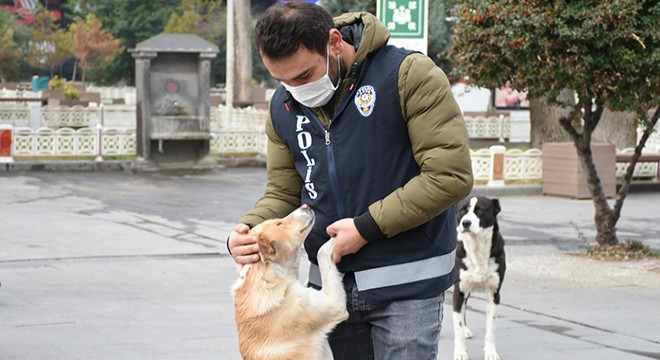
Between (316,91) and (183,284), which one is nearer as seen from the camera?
(316,91)

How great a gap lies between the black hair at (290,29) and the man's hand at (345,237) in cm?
57

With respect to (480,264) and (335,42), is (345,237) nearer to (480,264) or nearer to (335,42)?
(335,42)

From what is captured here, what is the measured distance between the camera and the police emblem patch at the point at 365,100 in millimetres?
3498

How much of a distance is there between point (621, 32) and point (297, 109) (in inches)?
328

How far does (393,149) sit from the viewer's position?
3.52 metres

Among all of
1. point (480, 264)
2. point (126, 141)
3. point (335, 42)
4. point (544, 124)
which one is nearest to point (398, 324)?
point (335, 42)

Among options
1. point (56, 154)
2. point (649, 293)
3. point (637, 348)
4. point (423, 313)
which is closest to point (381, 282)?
point (423, 313)

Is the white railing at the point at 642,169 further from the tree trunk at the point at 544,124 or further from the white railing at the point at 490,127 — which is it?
the white railing at the point at 490,127

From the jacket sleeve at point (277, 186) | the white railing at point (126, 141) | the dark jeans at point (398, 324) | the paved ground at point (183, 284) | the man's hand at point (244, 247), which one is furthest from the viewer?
the white railing at point (126, 141)

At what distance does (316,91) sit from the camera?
3.53m

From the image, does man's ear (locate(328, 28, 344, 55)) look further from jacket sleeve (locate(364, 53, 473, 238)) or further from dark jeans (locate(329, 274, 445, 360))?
dark jeans (locate(329, 274, 445, 360))

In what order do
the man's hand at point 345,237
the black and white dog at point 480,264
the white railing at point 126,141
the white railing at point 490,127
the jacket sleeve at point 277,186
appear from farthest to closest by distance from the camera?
the white railing at point 490,127 < the white railing at point 126,141 < the black and white dog at point 480,264 < the jacket sleeve at point 277,186 < the man's hand at point 345,237

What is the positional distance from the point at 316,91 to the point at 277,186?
1.99ft

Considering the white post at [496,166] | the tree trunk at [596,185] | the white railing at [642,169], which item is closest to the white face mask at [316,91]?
the tree trunk at [596,185]
